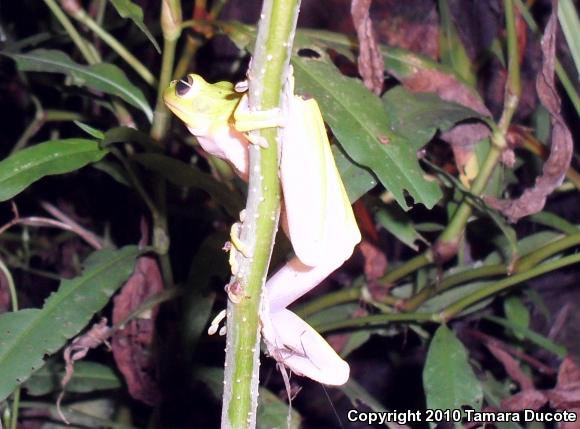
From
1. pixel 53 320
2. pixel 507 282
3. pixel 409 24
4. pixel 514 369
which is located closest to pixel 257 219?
pixel 53 320

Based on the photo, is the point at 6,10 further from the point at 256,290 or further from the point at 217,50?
the point at 256,290

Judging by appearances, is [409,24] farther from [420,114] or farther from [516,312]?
[516,312]

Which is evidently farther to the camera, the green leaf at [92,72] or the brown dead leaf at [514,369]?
the brown dead leaf at [514,369]

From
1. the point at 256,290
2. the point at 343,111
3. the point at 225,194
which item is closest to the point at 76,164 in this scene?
the point at 225,194

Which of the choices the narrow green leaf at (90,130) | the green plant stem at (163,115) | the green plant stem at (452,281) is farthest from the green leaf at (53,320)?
the green plant stem at (452,281)

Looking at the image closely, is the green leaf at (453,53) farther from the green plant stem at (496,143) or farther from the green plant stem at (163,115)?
the green plant stem at (163,115)

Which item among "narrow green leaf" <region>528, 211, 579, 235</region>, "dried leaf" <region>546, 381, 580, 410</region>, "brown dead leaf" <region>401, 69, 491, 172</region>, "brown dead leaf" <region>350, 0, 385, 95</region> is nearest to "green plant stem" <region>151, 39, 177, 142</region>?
"brown dead leaf" <region>350, 0, 385, 95</region>

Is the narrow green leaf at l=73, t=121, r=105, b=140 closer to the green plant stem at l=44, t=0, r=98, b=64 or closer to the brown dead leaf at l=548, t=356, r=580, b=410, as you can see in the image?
the green plant stem at l=44, t=0, r=98, b=64
